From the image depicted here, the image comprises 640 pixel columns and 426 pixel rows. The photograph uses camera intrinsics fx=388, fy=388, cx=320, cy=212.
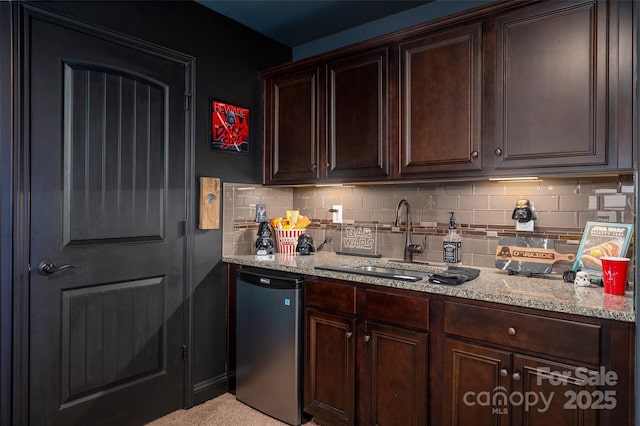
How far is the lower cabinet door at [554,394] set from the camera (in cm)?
147

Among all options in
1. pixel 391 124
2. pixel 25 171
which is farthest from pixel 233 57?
pixel 25 171

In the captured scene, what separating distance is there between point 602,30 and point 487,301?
129 centimetres

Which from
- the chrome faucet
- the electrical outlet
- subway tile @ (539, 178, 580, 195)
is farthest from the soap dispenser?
the electrical outlet

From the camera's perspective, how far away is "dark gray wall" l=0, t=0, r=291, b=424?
233 centimetres

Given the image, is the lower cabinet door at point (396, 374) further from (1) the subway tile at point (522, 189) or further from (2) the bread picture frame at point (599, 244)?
(1) the subway tile at point (522, 189)

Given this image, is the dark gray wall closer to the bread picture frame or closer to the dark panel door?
the dark panel door

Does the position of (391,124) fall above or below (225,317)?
above

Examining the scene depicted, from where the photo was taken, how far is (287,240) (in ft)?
9.85

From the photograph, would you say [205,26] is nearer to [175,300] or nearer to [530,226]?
[175,300]

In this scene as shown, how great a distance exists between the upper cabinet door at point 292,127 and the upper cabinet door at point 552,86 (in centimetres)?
123

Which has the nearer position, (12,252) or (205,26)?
(12,252)

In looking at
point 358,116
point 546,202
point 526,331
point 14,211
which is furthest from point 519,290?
point 14,211

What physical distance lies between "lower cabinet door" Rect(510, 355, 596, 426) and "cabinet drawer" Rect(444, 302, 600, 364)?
0.19ft

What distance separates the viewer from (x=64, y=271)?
6.69 ft
